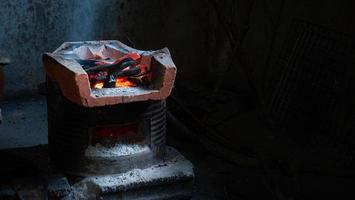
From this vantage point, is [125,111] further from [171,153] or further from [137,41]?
[137,41]

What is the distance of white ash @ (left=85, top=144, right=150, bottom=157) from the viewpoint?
4.17 metres

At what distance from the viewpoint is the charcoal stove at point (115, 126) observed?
4.03 metres

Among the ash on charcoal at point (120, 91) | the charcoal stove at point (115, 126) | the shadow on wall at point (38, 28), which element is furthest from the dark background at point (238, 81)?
the ash on charcoal at point (120, 91)

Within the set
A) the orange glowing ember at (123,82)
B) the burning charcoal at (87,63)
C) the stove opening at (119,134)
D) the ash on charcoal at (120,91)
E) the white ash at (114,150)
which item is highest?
the burning charcoal at (87,63)

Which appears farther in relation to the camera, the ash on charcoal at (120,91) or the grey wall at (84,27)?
the grey wall at (84,27)

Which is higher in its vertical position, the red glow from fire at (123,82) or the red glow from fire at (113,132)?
the red glow from fire at (123,82)

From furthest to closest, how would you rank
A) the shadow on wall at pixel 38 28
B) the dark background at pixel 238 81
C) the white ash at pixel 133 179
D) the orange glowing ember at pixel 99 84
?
the shadow on wall at pixel 38 28 < the dark background at pixel 238 81 < the orange glowing ember at pixel 99 84 < the white ash at pixel 133 179

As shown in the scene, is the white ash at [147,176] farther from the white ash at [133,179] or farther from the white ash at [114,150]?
the white ash at [114,150]

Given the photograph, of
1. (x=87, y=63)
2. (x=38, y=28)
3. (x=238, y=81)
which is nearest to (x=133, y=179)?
(x=87, y=63)

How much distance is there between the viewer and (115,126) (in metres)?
4.20

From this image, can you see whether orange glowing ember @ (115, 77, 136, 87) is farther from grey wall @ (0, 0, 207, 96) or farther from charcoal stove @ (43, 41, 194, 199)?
grey wall @ (0, 0, 207, 96)

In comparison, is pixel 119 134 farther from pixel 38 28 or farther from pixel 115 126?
pixel 38 28

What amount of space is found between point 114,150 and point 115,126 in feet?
0.64

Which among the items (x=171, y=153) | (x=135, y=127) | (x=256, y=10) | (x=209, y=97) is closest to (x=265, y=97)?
(x=209, y=97)
